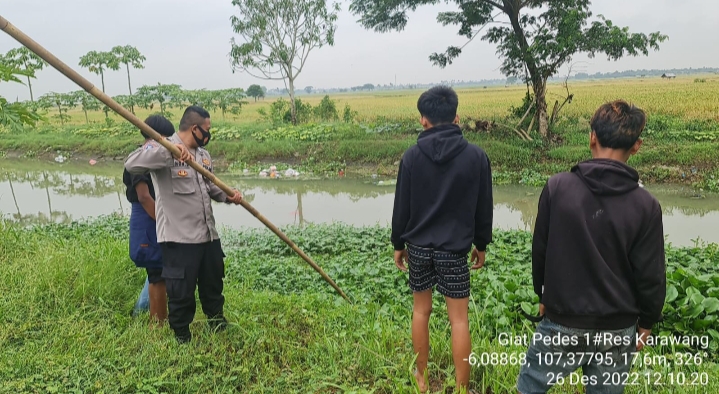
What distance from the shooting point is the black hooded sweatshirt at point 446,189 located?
2396 mm

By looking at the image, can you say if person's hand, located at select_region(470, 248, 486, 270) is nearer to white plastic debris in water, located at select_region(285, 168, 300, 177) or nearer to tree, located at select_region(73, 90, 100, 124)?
white plastic debris in water, located at select_region(285, 168, 300, 177)

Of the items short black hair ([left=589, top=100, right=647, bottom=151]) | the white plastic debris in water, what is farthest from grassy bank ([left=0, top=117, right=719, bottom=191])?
short black hair ([left=589, top=100, right=647, bottom=151])

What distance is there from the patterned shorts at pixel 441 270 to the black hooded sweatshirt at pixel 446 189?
0.15ft

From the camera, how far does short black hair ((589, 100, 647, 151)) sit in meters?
1.86

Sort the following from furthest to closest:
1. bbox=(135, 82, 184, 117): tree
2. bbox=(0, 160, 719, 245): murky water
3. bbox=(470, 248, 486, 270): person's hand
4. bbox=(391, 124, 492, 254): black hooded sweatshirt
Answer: bbox=(135, 82, 184, 117): tree < bbox=(0, 160, 719, 245): murky water < bbox=(470, 248, 486, 270): person's hand < bbox=(391, 124, 492, 254): black hooded sweatshirt

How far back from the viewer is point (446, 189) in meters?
2.38

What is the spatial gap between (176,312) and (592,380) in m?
2.53

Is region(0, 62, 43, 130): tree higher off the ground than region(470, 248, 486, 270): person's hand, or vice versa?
region(0, 62, 43, 130): tree

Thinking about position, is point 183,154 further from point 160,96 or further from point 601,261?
point 160,96

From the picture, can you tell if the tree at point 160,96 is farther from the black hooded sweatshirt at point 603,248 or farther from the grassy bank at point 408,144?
the black hooded sweatshirt at point 603,248

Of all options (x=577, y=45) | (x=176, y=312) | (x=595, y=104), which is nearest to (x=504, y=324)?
(x=176, y=312)

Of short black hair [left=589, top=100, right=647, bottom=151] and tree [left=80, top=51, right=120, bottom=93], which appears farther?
tree [left=80, top=51, right=120, bottom=93]

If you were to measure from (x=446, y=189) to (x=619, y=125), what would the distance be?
82cm

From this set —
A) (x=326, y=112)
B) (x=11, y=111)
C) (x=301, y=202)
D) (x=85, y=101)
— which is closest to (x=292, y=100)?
(x=326, y=112)
